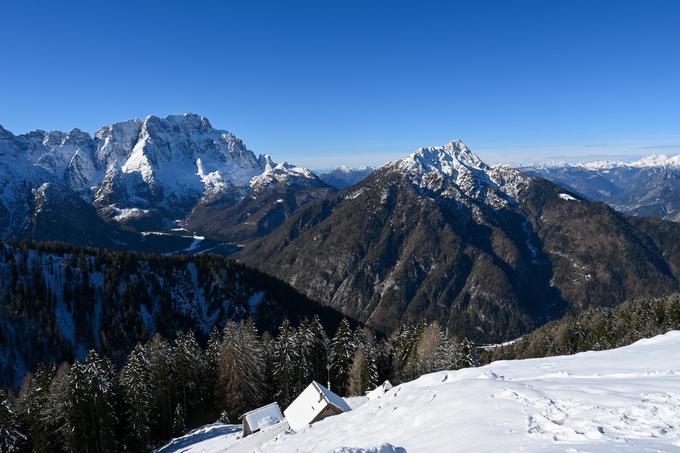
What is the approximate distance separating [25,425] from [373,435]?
52.6 m

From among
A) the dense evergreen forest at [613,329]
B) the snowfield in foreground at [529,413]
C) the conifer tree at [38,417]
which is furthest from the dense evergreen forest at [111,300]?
the snowfield in foreground at [529,413]

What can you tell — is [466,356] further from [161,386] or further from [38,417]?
[38,417]

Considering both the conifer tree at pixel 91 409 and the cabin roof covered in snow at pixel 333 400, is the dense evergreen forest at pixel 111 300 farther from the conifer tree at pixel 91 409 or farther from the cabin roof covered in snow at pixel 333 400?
the cabin roof covered in snow at pixel 333 400

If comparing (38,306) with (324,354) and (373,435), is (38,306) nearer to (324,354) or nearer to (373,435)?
(324,354)

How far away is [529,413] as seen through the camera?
20828mm

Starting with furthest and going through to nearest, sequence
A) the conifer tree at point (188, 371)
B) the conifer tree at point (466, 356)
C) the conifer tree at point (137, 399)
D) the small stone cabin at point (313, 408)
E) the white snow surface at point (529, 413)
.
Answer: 1. the conifer tree at point (188, 371)
2. the conifer tree at point (466, 356)
3. the conifer tree at point (137, 399)
4. the small stone cabin at point (313, 408)
5. the white snow surface at point (529, 413)

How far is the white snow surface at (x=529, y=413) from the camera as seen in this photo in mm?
17094

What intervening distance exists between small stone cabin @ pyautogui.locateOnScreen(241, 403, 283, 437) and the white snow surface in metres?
15.7

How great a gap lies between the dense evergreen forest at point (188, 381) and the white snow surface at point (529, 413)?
32.1 meters

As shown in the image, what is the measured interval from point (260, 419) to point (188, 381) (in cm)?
2364

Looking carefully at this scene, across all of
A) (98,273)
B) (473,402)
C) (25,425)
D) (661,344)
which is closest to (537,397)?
(473,402)

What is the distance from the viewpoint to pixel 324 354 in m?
80.1

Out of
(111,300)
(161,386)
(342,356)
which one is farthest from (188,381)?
(111,300)

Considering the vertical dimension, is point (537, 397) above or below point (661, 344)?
above
